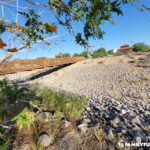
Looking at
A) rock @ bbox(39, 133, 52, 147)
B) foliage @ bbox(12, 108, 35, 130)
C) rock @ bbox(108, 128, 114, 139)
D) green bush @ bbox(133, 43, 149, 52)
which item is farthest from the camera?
green bush @ bbox(133, 43, 149, 52)

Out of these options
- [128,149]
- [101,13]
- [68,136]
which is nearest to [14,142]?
[68,136]

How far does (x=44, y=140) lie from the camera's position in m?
1.40

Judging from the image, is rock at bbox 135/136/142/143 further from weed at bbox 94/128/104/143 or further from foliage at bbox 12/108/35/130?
foliage at bbox 12/108/35/130

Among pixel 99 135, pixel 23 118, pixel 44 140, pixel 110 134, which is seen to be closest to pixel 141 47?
pixel 110 134

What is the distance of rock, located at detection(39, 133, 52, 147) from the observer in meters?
1.35

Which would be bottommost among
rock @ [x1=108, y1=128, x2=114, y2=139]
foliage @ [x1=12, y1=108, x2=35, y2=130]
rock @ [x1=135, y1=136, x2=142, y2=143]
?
rock @ [x1=135, y1=136, x2=142, y2=143]

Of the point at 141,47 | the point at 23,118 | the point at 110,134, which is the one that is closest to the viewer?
the point at 23,118

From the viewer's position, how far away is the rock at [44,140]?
1354 mm

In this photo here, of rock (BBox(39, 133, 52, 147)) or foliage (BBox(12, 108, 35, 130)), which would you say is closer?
foliage (BBox(12, 108, 35, 130))

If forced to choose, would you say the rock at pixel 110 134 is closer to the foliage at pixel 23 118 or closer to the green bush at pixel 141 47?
the foliage at pixel 23 118

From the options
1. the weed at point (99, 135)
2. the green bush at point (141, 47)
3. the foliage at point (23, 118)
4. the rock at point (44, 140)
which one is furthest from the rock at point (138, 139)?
the green bush at point (141, 47)

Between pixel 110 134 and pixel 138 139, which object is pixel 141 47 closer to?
pixel 138 139

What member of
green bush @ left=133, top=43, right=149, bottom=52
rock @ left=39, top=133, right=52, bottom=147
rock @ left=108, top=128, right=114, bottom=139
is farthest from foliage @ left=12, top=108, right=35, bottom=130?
green bush @ left=133, top=43, right=149, bottom=52

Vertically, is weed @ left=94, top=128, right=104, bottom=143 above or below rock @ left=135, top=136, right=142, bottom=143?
above
